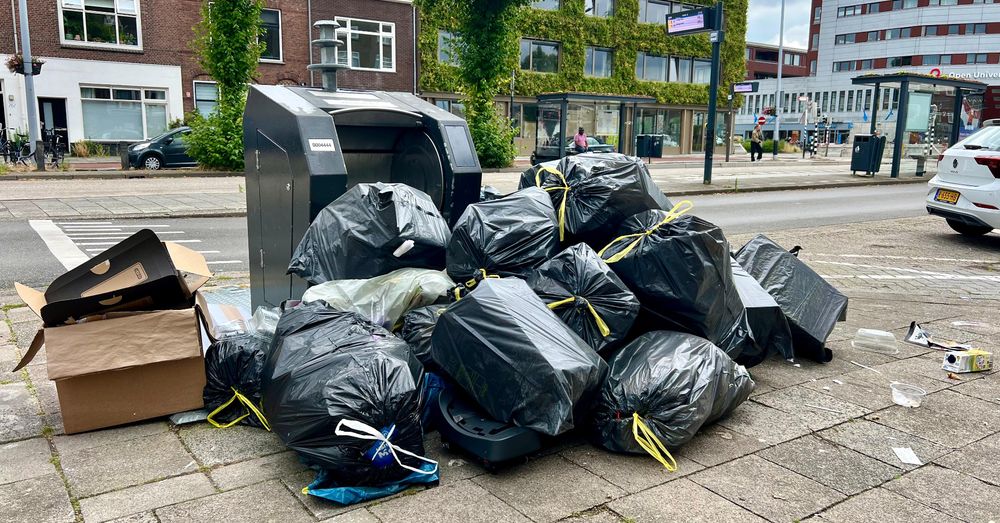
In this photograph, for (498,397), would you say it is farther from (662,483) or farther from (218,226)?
(218,226)

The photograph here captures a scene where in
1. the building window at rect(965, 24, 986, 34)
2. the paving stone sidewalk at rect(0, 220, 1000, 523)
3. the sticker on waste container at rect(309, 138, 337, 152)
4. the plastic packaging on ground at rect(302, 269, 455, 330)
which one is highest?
the building window at rect(965, 24, 986, 34)

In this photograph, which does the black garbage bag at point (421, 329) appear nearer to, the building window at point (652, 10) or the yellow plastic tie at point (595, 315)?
the yellow plastic tie at point (595, 315)

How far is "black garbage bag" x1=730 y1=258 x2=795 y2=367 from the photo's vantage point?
423cm

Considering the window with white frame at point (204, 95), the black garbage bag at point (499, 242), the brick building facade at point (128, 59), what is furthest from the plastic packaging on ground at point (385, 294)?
the window with white frame at point (204, 95)

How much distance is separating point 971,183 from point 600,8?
31.1m

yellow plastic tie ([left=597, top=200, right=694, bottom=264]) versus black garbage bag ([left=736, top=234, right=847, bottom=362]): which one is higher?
yellow plastic tie ([left=597, top=200, right=694, bottom=264])

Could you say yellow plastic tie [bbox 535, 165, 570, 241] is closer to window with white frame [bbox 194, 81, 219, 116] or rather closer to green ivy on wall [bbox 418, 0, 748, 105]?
window with white frame [bbox 194, 81, 219, 116]

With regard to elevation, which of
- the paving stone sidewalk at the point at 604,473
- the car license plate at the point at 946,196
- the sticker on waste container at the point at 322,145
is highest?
the sticker on waste container at the point at 322,145

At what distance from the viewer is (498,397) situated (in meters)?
3.03

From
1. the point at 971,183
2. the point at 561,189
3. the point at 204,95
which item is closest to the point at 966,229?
the point at 971,183

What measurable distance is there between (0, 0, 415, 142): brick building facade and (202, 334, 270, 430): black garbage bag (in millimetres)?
22502

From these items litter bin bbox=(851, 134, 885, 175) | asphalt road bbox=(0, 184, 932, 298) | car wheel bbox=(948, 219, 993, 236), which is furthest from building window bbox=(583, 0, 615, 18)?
car wheel bbox=(948, 219, 993, 236)

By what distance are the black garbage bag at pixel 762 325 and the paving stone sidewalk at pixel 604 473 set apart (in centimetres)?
19

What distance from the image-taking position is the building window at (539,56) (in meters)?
36.1
